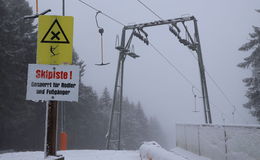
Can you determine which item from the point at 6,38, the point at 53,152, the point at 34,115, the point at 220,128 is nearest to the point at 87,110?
the point at 34,115

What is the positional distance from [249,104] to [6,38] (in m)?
24.6

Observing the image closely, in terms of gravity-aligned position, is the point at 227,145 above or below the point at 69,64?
below

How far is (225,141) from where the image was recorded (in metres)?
8.67

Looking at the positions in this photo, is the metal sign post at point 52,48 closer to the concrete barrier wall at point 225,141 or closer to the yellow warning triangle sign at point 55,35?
the yellow warning triangle sign at point 55,35

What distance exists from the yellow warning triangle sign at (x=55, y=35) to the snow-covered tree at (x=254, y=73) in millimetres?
22903

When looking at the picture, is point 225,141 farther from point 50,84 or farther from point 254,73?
point 254,73

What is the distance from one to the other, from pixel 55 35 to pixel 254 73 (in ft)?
82.8

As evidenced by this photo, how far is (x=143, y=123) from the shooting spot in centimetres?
9350

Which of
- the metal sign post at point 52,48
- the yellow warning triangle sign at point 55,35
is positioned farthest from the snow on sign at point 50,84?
the yellow warning triangle sign at point 55,35

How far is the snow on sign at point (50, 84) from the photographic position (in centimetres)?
412

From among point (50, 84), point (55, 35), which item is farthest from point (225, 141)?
point (55, 35)

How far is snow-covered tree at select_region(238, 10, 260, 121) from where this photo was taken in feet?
79.8

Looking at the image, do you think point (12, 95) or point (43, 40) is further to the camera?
point (12, 95)

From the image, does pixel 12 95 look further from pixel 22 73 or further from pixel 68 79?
pixel 68 79
